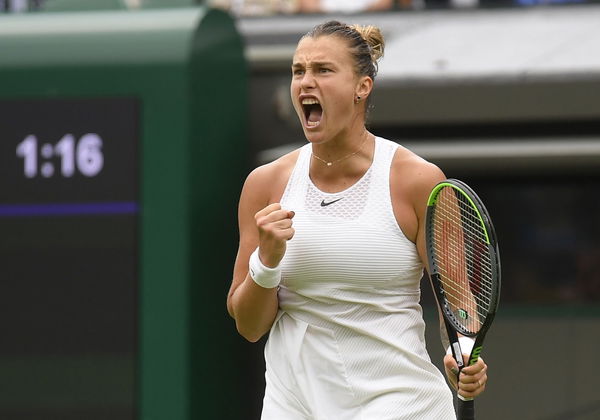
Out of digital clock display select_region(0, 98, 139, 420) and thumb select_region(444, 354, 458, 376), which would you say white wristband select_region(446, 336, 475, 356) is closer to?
thumb select_region(444, 354, 458, 376)

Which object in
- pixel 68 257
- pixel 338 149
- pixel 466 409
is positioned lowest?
pixel 68 257

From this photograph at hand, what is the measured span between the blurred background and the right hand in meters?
4.24

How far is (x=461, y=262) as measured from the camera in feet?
11.2

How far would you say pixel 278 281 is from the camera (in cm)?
326

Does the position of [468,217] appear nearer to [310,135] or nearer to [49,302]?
[310,135]

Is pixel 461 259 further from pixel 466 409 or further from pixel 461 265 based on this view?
pixel 466 409

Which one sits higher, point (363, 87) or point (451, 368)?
point (363, 87)

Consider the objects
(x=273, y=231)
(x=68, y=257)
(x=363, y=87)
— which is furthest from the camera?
(x=68, y=257)

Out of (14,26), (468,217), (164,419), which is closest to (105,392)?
(164,419)

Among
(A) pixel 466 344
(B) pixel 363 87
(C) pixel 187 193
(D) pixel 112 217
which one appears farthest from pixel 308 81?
(D) pixel 112 217

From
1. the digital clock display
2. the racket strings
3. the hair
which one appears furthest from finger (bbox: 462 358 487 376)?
the digital clock display

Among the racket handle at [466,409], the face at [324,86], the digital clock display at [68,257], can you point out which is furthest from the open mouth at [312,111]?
→ the digital clock display at [68,257]

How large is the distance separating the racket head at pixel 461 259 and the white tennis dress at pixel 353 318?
8cm

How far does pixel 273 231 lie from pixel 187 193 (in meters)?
4.45
